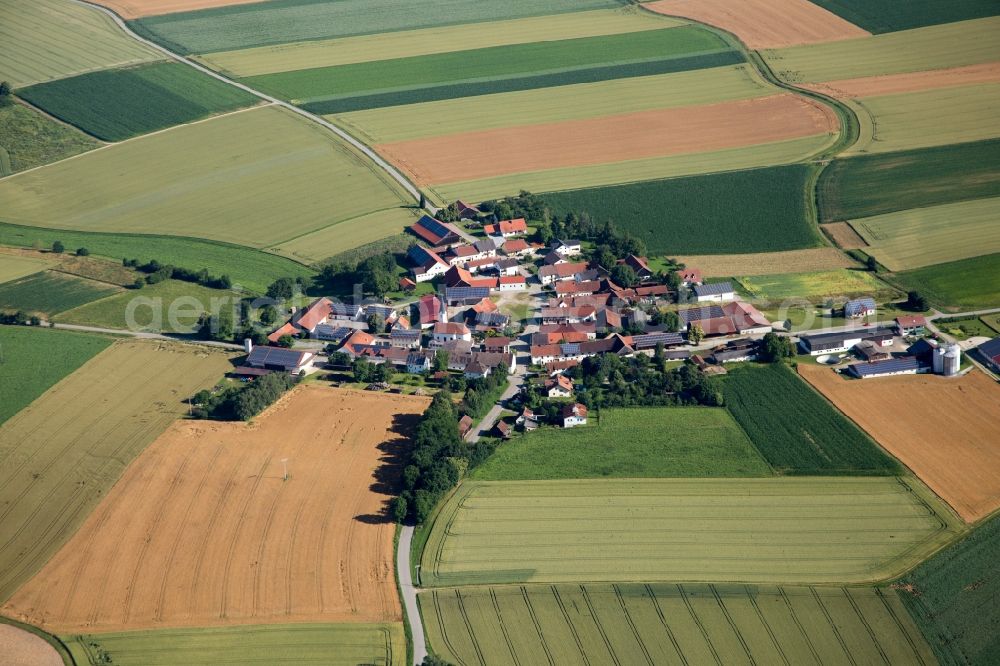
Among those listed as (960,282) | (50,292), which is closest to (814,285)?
(960,282)

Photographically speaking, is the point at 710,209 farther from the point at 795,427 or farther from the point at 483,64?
the point at 483,64

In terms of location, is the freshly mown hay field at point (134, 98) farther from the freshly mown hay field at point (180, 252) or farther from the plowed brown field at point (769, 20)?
the plowed brown field at point (769, 20)

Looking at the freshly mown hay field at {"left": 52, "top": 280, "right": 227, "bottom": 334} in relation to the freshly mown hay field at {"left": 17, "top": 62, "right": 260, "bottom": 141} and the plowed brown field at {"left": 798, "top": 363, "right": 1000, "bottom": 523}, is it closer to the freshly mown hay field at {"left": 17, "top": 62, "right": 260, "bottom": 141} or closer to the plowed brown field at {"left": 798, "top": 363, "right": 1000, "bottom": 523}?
the freshly mown hay field at {"left": 17, "top": 62, "right": 260, "bottom": 141}

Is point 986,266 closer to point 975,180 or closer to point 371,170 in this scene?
point 975,180

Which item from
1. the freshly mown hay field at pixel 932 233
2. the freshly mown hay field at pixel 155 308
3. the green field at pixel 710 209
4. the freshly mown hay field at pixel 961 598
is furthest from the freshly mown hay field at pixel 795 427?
the freshly mown hay field at pixel 155 308

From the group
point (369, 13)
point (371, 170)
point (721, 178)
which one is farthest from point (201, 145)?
point (721, 178)

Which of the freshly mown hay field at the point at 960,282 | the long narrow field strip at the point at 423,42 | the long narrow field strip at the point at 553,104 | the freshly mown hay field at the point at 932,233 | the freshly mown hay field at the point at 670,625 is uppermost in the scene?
the long narrow field strip at the point at 423,42

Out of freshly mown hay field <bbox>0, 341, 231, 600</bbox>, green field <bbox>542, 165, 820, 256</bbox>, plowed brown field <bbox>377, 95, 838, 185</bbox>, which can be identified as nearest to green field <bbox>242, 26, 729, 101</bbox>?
plowed brown field <bbox>377, 95, 838, 185</bbox>
